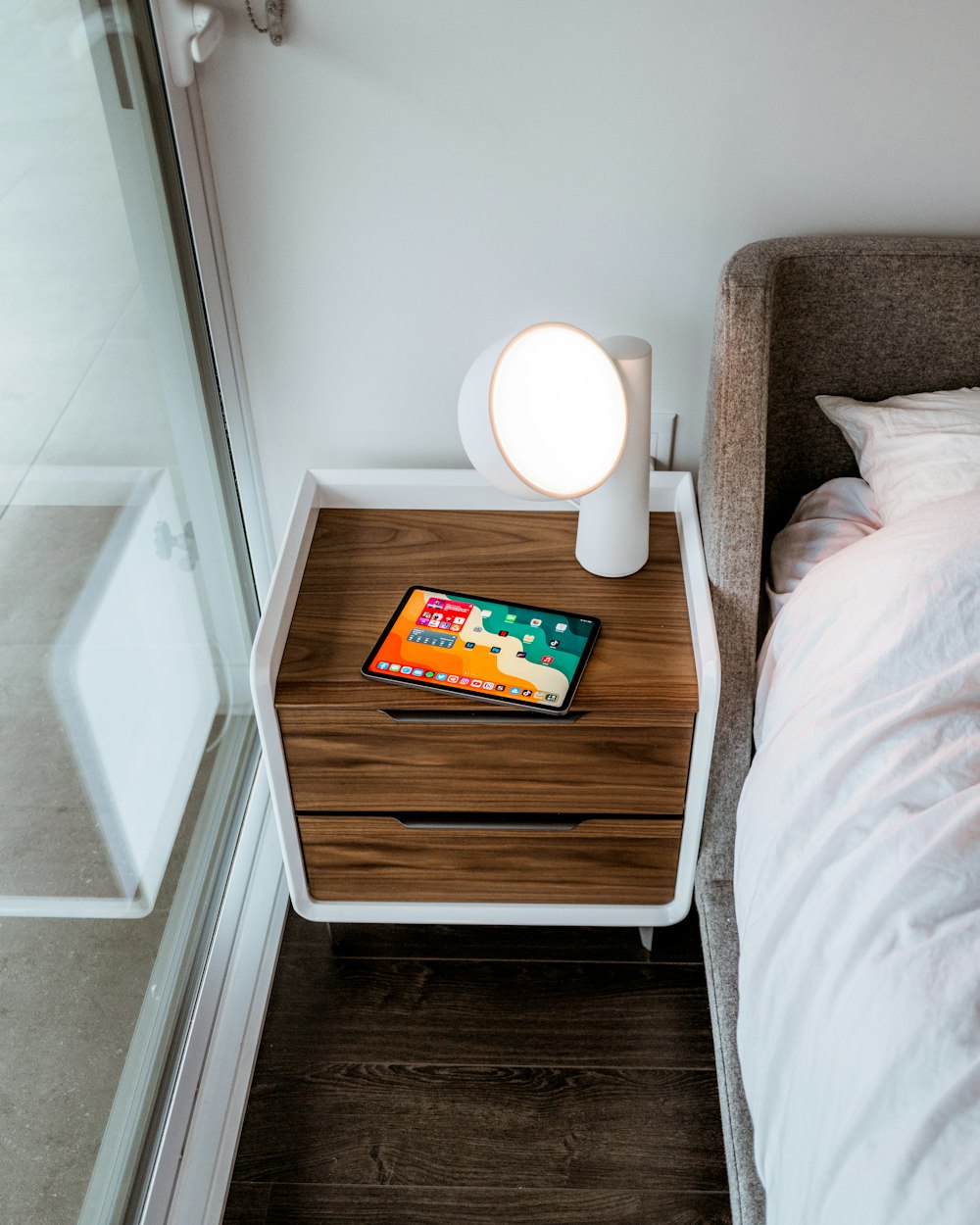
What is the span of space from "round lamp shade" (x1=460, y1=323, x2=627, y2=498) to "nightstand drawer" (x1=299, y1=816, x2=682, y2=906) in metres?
0.43

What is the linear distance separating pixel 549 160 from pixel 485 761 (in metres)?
0.71

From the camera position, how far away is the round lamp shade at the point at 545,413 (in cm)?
108

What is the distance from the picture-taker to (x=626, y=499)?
126cm

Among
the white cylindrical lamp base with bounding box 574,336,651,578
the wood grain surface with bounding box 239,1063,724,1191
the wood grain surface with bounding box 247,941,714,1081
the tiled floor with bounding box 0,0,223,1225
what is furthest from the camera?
the wood grain surface with bounding box 247,941,714,1081

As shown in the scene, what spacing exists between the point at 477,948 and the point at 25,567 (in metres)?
0.84

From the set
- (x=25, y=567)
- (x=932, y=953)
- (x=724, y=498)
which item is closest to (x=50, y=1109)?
(x=25, y=567)

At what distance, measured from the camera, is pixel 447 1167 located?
130cm

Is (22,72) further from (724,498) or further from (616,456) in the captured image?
(724,498)

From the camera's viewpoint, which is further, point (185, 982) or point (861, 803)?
point (185, 982)

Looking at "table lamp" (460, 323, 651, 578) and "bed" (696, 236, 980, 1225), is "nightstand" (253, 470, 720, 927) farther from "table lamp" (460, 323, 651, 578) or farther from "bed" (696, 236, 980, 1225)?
"table lamp" (460, 323, 651, 578)

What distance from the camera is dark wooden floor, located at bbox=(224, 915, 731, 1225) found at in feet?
4.20

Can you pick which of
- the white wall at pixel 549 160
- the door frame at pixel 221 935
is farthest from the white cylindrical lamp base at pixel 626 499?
the door frame at pixel 221 935

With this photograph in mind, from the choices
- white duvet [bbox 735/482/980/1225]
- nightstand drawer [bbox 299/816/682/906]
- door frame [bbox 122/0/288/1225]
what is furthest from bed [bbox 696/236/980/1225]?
door frame [bbox 122/0/288/1225]

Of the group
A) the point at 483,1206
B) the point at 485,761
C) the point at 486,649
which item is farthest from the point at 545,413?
the point at 483,1206
